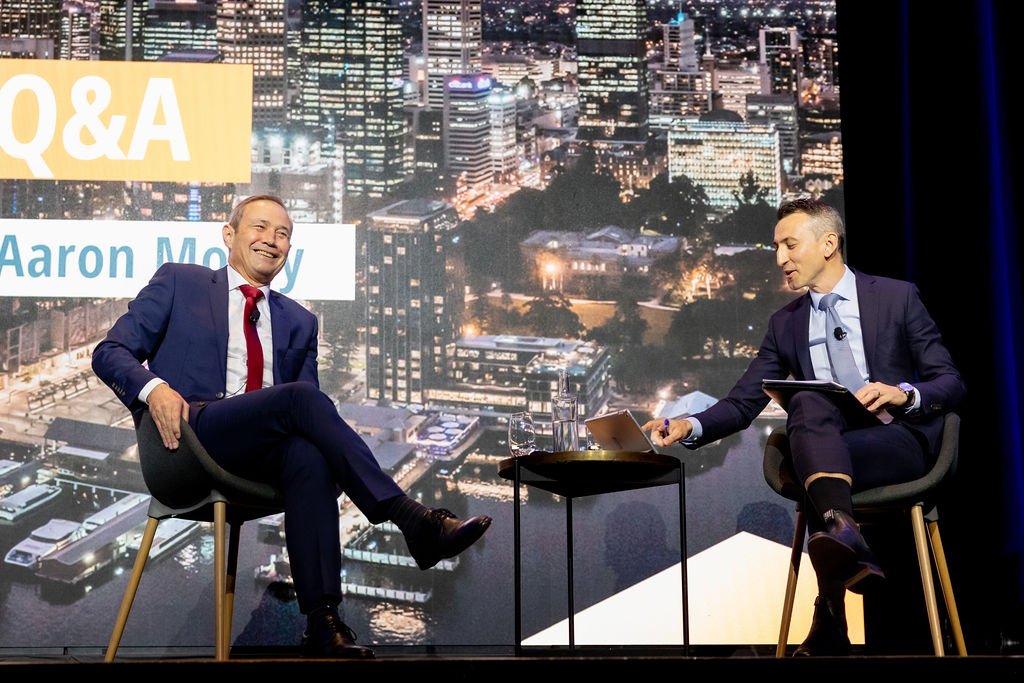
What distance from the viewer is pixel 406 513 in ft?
7.74

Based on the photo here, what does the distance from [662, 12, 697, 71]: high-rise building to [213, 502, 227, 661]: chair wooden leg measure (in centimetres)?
241

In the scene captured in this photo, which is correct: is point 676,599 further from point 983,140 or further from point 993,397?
point 983,140

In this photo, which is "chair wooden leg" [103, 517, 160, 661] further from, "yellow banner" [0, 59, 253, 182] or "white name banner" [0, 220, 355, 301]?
"yellow banner" [0, 59, 253, 182]

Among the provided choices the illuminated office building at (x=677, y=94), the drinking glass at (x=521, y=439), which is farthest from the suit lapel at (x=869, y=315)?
the illuminated office building at (x=677, y=94)

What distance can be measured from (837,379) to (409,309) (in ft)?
5.01

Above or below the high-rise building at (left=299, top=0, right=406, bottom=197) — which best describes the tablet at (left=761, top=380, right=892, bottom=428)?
below

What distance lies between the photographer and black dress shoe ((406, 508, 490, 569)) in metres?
2.29

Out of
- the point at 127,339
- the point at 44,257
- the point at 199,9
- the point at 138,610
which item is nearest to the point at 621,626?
the point at 138,610

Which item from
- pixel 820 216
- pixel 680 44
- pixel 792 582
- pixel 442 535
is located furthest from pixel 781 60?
pixel 442 535

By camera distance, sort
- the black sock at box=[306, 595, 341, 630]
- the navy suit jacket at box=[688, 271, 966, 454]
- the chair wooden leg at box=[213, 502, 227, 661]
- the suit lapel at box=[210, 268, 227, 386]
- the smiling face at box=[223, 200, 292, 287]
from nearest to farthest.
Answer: the black sock at box=[306, 595, 341, 630]
the chair wooden leg at box=[213, 502, 227, 661]
the navy suit jacket at box=[688, 271, 966, 454]
the suit lapel at box=[210, 268, 227, 386]
the smiling face at box=[223, 200, 292, 287]

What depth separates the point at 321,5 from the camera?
4004mm

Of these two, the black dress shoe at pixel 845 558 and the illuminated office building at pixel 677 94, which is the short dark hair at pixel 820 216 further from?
the illuminated office building at pixel 677 94

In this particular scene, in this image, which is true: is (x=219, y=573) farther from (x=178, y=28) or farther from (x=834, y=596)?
(x=178, y=28)

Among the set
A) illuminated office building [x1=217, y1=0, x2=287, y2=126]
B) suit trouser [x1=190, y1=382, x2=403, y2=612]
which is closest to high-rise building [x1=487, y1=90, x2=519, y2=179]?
illuminated office building [x1=217, y1=0, x2=287, y2=126]
